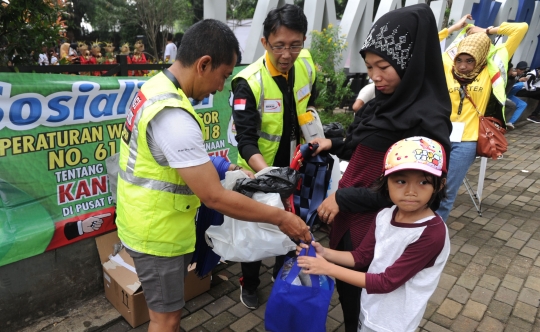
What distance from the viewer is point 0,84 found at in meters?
2.25

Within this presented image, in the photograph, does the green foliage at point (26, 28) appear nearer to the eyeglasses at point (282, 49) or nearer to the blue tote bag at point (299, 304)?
the eyeglasses at point (282, 49)

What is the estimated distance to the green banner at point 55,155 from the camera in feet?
7.72

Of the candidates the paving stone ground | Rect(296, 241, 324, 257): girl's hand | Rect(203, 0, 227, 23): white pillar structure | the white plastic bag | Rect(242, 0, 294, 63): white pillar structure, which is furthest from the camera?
Rect(242, 0, 294, 63): white pillar structure

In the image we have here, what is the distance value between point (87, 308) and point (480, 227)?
411cm

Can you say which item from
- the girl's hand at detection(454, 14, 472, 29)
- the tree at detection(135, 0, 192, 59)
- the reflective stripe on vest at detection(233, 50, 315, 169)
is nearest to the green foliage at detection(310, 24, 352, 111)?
the girl's hand at detection(454, 14, 472, 29)

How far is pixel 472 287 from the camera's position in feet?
10.5

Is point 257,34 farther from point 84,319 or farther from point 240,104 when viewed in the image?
point 84,319

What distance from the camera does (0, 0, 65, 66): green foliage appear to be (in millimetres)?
2594

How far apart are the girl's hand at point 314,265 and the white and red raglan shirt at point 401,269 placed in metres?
0.17

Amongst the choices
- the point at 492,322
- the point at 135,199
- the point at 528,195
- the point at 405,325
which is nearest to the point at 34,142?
the point at 135,199

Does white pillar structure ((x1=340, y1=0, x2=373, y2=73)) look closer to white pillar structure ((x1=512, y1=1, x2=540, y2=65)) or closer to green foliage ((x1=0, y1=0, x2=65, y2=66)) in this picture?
green foliage ((x1=0, y1=0, x2=65, y2=66))

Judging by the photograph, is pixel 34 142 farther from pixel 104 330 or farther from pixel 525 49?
pixel 525 49

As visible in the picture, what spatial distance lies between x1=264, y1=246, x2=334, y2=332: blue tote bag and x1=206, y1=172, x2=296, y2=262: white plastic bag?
211 mm

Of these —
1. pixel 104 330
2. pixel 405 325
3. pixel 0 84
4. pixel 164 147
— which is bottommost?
pixel 104 330
